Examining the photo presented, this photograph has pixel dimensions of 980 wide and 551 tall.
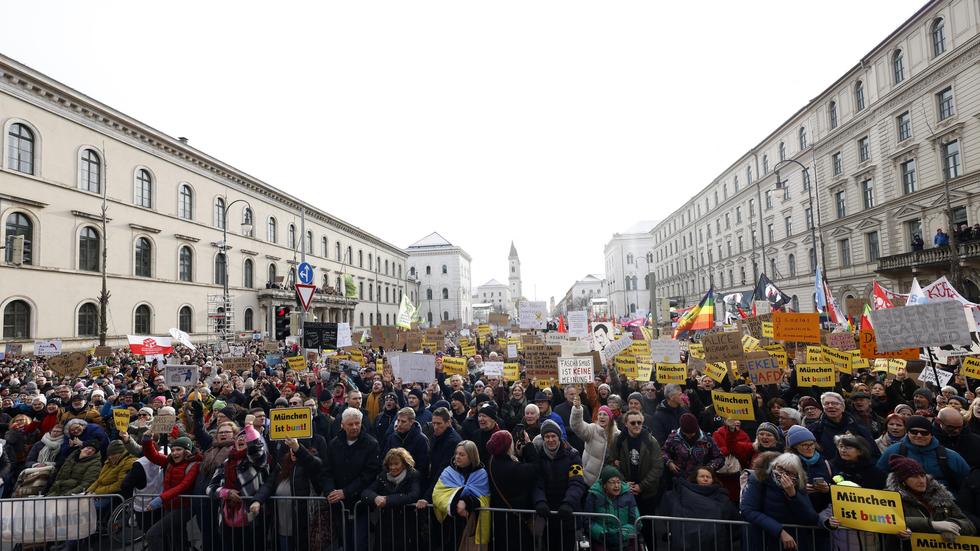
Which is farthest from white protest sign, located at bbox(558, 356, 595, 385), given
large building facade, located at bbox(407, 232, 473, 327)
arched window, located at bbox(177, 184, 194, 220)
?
large building facade, located at bbox(407, 232, 473, 327)

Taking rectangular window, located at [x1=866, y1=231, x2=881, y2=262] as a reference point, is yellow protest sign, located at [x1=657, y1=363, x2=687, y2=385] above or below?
below

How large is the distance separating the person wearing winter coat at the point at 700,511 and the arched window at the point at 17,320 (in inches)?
1144

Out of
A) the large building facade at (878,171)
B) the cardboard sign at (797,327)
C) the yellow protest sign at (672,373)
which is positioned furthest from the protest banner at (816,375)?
the large building facade at (878,171)

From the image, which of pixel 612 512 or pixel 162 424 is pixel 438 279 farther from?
pixel 612 512

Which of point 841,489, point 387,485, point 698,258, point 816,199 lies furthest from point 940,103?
point 698,258

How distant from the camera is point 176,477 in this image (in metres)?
5.61

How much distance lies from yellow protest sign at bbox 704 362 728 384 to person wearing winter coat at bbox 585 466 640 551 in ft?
17.2

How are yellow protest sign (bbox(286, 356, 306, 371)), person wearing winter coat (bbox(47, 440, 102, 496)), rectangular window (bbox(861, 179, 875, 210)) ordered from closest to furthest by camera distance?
person wearing winter coat (bbox(47, 440, 102, 496)) → yellow protest sign (bbox(286, 356, 306, 371)) → rectangular window (bbox(861, 179, 875, 210))

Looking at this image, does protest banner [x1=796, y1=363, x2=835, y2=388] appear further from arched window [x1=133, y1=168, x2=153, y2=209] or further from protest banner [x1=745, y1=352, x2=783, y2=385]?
arched window [x1=133, y1=168, x2=153, y2=209]

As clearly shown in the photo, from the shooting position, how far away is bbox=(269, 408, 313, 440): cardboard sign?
542 cm

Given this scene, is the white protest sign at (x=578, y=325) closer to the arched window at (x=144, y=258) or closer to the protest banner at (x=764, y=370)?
the protest banner at (x=764, y=370)

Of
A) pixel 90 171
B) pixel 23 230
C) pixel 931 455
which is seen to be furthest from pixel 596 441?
pixel 90 171

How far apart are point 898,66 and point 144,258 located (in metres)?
45.5

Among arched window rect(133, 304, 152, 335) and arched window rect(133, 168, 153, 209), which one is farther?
arched window rect(133, 168, 153, 209)
